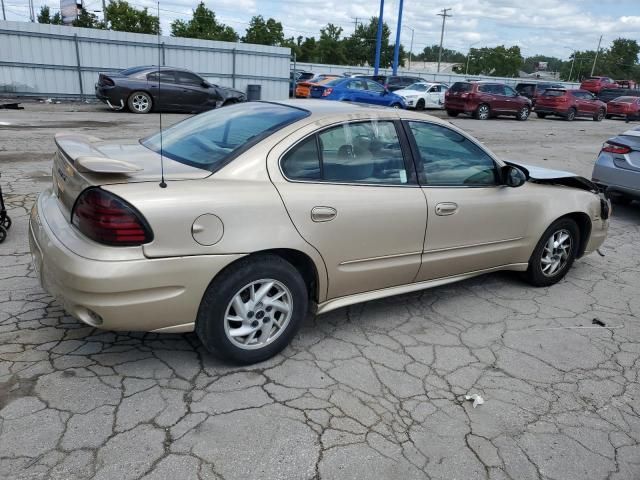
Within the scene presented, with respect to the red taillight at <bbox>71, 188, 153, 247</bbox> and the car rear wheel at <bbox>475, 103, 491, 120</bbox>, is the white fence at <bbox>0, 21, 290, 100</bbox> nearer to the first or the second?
the car rear wheel at <bbox>475, 103, 491, 120</bbox>

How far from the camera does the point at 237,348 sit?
123 inches

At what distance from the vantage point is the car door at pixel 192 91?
16875 mm

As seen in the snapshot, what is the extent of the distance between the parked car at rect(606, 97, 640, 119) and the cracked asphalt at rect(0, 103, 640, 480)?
29.3 meters

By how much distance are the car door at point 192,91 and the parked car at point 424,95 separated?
1032 centimetres

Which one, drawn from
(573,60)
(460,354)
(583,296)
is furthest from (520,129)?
(573,60)

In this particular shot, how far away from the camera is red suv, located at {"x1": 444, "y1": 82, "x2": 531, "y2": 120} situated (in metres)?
22.1

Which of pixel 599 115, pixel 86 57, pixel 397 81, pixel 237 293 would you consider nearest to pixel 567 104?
pixel 599 115

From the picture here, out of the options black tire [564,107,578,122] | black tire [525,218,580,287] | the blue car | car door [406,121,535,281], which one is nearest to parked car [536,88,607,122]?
black tire [564,107,578,122]

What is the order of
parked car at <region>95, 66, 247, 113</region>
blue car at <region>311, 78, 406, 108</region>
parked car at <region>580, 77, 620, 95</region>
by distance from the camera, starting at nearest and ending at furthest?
parked car at <region>95, 66, 247, 113</region>
blue car at <region>311, 78, 406, 108</region>
parked car at <region>580, 77, 620, 95</region>

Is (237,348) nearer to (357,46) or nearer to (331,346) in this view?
(331,346)

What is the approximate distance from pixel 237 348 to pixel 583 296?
3.24 m

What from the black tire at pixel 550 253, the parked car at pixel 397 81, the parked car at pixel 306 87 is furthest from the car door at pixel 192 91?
the black tire at pixel 550 253

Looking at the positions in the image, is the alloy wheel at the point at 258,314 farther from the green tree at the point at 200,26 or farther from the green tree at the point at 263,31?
the green tree at the point at 263,31

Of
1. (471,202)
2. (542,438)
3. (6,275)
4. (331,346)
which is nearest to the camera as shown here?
(542,438)
